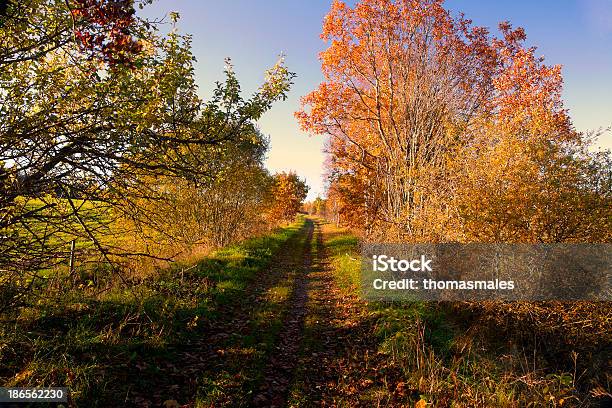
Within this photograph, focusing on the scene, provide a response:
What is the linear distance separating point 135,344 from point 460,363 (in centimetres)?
631

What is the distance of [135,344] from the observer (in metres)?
6.20

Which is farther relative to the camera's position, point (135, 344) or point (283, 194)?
point (283, 194)

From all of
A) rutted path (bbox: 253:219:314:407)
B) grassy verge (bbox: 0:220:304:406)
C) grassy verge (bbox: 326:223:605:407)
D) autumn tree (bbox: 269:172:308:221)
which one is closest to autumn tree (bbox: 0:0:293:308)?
grassy verge (bbox: 0:220:304:406)

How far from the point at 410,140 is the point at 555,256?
709 centimetres

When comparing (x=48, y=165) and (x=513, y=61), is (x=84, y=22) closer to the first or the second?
(x=48, y=165)

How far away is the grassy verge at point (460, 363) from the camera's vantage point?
537cm

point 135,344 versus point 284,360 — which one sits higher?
point 135,344

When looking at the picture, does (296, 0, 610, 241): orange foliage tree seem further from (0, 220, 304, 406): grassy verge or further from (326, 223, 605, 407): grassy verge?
(0, 220, 304, 406): grassy verge

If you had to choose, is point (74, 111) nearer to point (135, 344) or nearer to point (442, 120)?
point (135, 344)

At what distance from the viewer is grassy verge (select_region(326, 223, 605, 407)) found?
5.37 meters

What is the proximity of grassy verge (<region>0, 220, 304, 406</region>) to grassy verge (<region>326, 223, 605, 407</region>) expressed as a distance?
2650 millimetres

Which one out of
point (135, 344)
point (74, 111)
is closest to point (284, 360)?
point (135, 344)

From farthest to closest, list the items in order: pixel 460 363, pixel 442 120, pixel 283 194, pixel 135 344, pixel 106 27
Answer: pixel 283 194, pixel 442 120, pixel 460 363, pixel 135 344, pixel 106 27

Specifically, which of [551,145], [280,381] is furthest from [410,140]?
[280,381]
